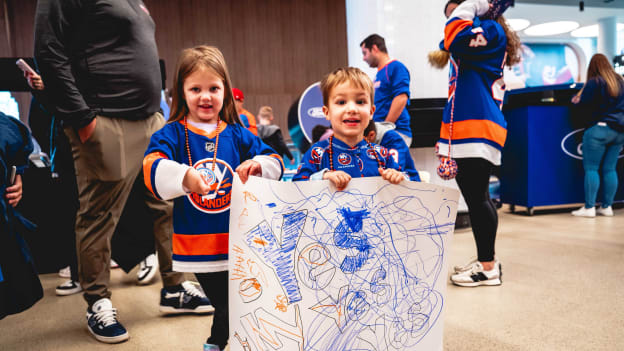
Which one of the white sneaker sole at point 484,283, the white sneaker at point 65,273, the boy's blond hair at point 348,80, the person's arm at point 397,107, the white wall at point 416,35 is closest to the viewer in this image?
the boy's blond hair at point 348,80

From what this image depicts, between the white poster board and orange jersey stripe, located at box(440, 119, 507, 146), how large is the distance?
94cm

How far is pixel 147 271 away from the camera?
208cm

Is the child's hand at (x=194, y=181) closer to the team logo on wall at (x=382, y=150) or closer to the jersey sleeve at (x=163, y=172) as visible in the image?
the jersey sleeve at (x=163, y=172)

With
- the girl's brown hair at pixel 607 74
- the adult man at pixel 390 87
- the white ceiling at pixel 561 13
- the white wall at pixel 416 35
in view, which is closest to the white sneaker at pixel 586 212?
the girl's brown hair at pixel 607 74

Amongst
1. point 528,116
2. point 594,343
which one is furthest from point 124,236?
point 528,116

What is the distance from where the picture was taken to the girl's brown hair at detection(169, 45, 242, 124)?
3.06 feet

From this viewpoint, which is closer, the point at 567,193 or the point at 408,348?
the point at 408,348

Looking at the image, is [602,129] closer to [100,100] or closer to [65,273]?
[100,100]

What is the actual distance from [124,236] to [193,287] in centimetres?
68

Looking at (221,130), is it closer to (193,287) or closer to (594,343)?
(193,287)

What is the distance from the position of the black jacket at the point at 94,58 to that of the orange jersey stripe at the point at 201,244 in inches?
25.5

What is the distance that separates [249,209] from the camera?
802mm

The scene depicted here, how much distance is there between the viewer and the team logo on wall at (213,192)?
93cm

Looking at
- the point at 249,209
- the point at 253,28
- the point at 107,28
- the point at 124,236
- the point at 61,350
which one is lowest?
the point at 61,350
